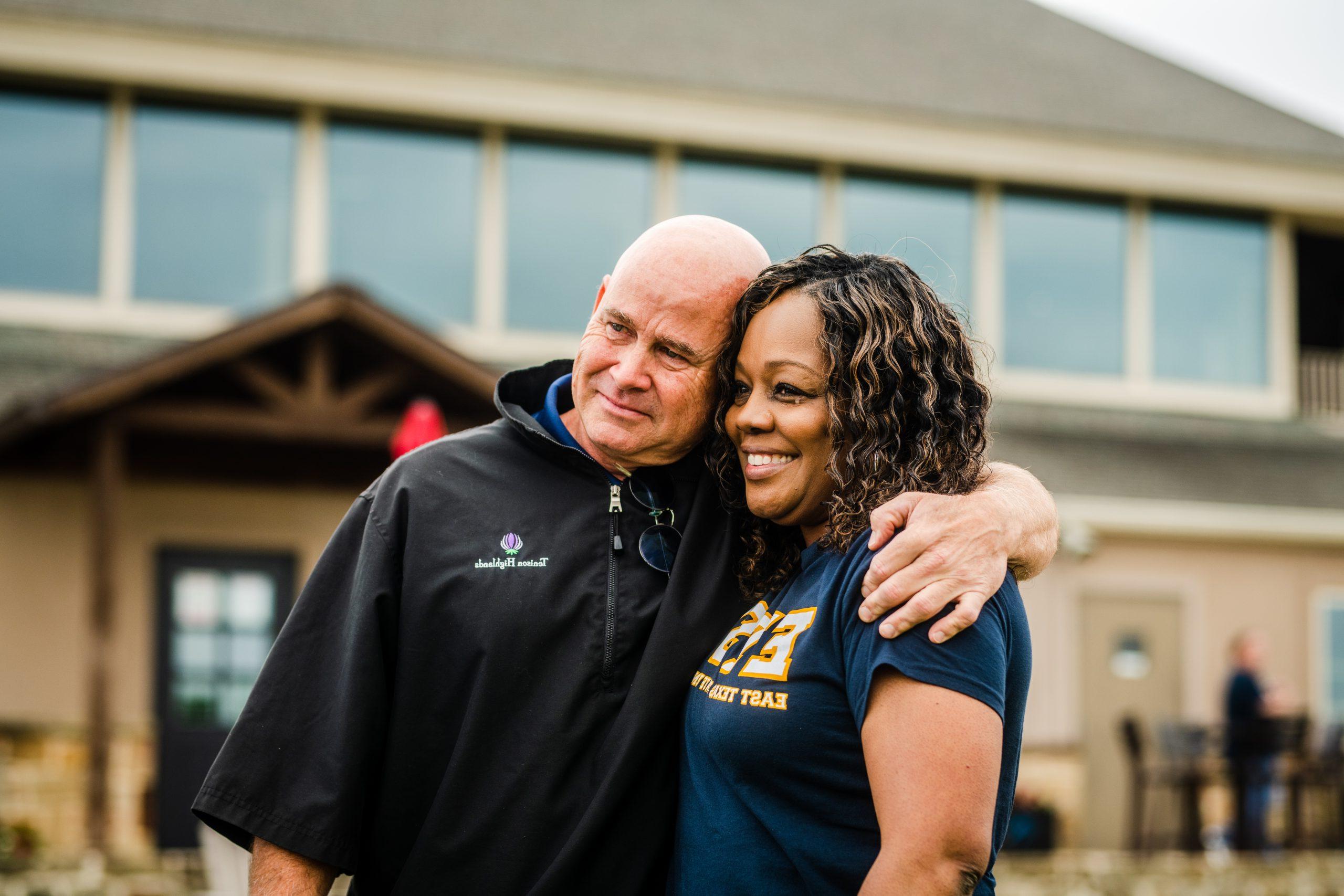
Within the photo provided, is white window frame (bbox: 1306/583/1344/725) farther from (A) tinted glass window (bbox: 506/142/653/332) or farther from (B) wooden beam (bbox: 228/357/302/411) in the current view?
(B) wooden beam (bbox: 228/357/302/411)

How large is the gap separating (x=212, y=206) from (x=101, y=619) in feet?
13.5

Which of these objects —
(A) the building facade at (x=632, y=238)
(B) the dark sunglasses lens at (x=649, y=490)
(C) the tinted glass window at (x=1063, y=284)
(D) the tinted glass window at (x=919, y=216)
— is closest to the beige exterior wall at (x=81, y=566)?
(A) the building facade at (x=632, y=238)

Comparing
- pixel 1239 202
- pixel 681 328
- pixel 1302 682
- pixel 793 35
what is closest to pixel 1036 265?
pixel 1239 202

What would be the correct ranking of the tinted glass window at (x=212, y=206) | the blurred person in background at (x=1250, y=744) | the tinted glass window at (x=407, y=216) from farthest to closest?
the tinted glass window at (x=407, y=216) → the tinted glass window at (x=212, y=206) → the blurred person in background at (x=1250, y=744)

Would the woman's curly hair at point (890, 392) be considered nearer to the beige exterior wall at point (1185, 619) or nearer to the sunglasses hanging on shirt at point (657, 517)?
the sunglasses hanging on shirt at point (657, 517)

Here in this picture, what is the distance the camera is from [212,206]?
1090 centimetres

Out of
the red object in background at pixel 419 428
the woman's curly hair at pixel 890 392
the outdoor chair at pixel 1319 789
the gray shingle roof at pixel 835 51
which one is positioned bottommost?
the outdoor chair at pixel 1319 789

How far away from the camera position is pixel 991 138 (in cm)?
1219

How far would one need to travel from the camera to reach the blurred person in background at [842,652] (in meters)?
1.91

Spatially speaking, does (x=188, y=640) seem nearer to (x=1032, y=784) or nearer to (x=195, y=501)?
(x=195, y=501)

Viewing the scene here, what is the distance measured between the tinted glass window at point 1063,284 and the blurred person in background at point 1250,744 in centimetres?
313

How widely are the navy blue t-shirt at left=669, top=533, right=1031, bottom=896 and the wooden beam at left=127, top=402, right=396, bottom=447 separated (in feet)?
21.5

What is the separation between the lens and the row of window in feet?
35.1

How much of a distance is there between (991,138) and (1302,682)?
18.3 ft
